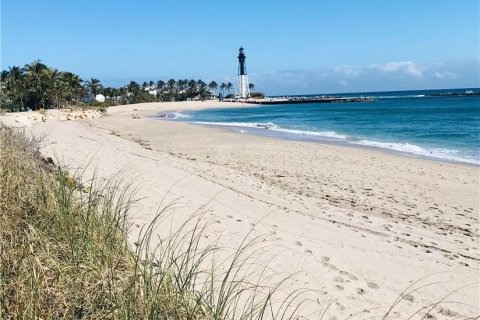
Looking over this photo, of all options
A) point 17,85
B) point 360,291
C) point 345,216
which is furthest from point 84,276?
point 17,85

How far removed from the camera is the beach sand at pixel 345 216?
4793mm

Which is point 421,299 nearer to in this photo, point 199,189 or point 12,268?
point 12,268

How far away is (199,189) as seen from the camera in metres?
9.32

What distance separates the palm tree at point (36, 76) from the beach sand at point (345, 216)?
48261mm

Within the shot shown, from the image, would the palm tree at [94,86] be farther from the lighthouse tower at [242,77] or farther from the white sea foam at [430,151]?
the white sea foam at [430,151]

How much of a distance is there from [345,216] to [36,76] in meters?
57.2

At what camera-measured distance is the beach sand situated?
479cm

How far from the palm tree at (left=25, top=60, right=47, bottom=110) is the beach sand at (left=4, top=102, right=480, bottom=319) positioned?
48.3 metres

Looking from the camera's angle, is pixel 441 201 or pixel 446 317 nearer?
pixel 446 317

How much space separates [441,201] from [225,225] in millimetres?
5891

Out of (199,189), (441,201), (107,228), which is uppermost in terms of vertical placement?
(107,228)

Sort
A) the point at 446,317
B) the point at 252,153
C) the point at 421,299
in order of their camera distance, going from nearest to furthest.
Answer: the point at 446,317
the point at 421,299
the point at 252,153

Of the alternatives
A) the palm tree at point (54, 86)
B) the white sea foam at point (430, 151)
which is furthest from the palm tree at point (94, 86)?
the white sea foam at point (430, 151)

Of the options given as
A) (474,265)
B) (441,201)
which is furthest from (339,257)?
(441,201)
